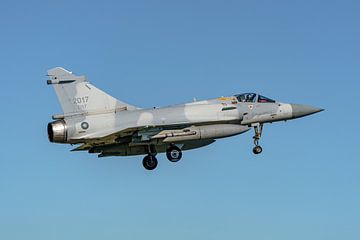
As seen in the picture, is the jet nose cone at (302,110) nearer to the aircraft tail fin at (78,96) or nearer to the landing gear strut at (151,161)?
the landing gear strut at (151,161)

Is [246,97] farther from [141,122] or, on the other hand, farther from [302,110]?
[141,122]

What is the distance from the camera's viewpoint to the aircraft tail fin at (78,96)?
38500mm

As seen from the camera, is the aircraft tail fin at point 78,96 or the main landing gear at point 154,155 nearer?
the aircraft tail fin at point 78,96

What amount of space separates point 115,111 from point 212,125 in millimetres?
4809

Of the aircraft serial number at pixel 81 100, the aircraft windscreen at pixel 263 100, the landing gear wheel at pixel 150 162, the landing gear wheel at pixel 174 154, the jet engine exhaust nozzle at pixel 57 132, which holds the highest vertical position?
the aircraft windscreen at pixel 263 100

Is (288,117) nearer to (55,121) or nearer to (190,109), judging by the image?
(190,109)

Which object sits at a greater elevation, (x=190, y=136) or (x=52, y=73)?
(x=52, y=73)

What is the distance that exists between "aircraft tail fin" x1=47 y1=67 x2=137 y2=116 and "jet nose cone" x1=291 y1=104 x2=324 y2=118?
8911 millimetres

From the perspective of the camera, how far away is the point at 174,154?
40.3 metres

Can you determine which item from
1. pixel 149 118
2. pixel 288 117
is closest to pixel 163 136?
pixel 149 118

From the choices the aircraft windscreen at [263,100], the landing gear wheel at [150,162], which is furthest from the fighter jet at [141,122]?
the aircraft windscreen at [263,100]

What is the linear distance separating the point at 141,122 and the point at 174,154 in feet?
10.00

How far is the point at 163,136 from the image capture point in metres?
39.1

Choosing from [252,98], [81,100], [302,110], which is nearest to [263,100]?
[252,98]
